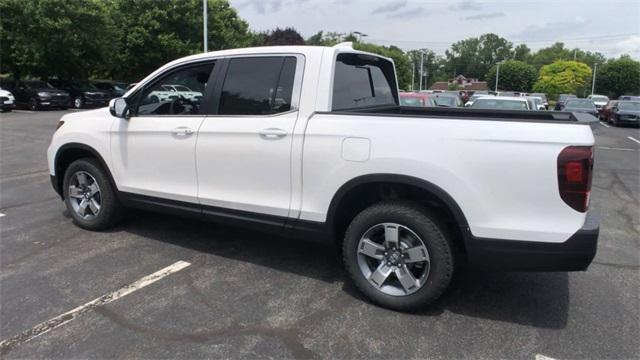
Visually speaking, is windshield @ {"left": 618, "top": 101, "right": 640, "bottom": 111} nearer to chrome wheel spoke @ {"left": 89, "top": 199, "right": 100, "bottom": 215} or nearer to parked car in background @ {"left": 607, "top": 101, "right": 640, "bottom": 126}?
parked car in background @ {"left": 607, "top": 101, "right": 640, "bottom": 126}

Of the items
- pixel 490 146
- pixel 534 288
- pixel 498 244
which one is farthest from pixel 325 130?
pixel 534 288

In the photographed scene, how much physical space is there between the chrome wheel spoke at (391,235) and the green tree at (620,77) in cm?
9647

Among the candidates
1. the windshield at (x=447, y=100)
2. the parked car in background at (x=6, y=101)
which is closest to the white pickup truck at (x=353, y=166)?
the windshield at (x=447, y=100)

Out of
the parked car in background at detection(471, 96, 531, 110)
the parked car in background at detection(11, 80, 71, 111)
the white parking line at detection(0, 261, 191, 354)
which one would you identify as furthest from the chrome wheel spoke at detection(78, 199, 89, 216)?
the parked car in background at detection(11, 80, 71, 111)

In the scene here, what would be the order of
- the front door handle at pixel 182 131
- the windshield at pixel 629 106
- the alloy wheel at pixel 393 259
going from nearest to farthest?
1. the alloy wheel at pixel 393 259
2. the front door handle at pixel 182 131
3. the windshield at pixel 629 106

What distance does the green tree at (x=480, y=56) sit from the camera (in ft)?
474

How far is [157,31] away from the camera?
3142cm

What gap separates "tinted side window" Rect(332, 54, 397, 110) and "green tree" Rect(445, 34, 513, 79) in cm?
14792

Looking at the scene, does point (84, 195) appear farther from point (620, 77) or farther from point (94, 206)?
point (620, 77)

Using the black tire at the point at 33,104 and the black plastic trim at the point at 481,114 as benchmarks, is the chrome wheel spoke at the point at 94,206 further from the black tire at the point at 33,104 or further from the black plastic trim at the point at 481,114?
the black tire at the point at 33,104

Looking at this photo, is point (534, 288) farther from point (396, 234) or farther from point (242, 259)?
point (242, 259)

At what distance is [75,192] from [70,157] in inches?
16.0

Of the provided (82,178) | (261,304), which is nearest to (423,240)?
(261,304)

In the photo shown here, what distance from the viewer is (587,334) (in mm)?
3381
